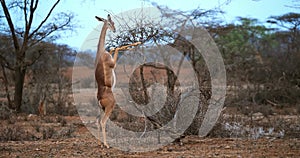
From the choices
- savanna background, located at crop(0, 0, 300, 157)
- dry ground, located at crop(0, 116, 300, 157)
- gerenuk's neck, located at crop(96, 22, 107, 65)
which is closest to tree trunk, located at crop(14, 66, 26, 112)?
savanna background, located at crop(0, 0, 300, 157)

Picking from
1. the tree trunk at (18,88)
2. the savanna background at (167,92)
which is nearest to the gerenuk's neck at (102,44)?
the savanna background at (167,92)

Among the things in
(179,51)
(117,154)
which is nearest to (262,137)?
(117,154)

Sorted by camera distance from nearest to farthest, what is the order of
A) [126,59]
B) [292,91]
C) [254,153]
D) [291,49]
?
[254,153] → [126,59] → [292,91] → [291,49]

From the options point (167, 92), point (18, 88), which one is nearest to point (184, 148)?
point (167, 92)

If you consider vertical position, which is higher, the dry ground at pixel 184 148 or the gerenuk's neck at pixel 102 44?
the gerenuk's neck at pixel 102 44

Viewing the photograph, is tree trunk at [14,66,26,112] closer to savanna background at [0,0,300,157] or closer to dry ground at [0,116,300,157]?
savanna background at [0,0,300,157]

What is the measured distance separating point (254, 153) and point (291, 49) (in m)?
23.0

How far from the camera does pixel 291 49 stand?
3055 centimetres

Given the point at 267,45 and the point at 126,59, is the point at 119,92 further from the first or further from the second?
the point at 267,45

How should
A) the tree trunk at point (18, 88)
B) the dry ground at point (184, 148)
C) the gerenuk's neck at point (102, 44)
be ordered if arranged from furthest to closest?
the tree trunk at point (18, 88)
the gerenuk's neck at point (102, 44)
the dry ground at point (184, 148)

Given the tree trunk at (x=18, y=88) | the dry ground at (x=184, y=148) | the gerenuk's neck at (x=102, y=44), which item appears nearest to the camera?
the dry ground at (x=184, y=148)

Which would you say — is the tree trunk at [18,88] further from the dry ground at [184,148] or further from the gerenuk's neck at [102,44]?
the gerenuk's neck at [102,44]

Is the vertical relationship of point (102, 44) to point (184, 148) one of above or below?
above

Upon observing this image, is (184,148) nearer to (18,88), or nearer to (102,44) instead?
(102,44)
